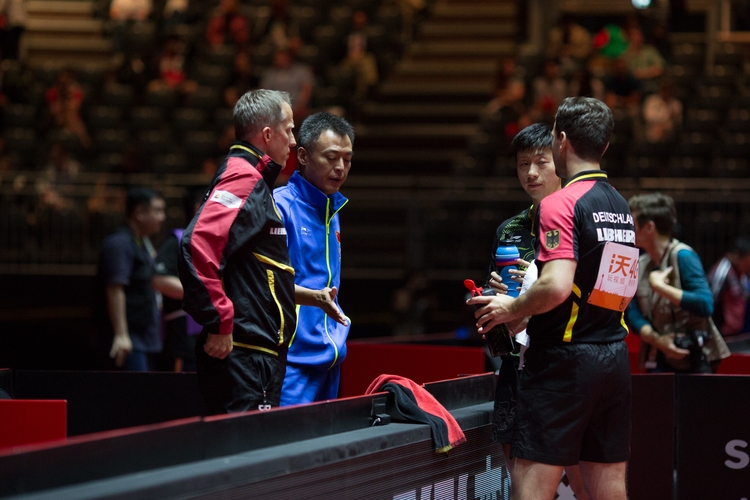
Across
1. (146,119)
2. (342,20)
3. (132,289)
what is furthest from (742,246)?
(146,119)

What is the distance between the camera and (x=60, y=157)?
13.2m

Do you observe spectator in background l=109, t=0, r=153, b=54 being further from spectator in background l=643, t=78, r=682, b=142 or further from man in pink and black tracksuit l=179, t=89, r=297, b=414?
man in pink and black tracksuit l=179, t=89, r=297, b=414

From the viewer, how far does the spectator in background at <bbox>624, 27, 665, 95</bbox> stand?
542 inches

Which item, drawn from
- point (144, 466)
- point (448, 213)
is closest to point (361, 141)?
point (448, 213)

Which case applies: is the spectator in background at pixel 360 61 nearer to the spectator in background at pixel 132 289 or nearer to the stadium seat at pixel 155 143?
the stadium seat at pixel 155 143

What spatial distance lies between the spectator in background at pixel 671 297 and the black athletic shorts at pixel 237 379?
2381 mm

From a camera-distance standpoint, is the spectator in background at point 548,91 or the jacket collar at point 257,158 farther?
the spectator in background at point 548,91

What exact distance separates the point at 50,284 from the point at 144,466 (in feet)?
32.5

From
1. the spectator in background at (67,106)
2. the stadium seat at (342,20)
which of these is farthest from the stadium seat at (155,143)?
the stadium seat at (342,20)

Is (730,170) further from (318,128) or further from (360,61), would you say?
(318,128)

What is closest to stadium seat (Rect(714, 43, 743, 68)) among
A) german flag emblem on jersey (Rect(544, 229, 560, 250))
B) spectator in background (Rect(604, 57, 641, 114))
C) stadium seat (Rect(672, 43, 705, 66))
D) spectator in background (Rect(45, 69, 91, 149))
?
stadium seat (Rect(672, 43, 705, 66))

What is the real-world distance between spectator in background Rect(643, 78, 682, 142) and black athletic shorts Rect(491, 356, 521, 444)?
31.1 ft

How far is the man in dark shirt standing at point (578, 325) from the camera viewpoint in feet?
11.0

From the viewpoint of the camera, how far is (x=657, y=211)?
17.3ft
